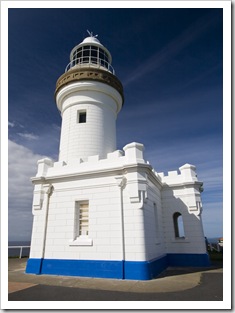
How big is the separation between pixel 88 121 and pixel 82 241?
6.39 meters

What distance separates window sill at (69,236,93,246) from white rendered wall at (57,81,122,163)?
412 centimetres

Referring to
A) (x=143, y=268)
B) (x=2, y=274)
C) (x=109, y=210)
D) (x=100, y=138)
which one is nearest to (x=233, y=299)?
(x=143, y=268)

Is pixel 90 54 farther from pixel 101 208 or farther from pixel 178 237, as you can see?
pixel 178 237

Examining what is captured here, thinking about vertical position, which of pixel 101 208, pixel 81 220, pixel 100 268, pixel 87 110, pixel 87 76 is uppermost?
pixel 87 76

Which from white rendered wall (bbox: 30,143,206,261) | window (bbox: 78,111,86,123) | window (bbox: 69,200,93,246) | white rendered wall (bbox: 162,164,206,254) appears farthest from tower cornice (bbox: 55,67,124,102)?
window (bbox: 69,200,93,246)

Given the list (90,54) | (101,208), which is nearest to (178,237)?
(101,208)

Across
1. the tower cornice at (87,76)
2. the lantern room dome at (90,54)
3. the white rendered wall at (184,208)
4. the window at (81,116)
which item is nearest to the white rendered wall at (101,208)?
the white rendered wall at (184,208)

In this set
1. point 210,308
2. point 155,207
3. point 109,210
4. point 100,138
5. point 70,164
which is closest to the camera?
point 210,308

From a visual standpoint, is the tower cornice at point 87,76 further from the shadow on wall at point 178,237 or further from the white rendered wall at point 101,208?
the shadow on wall at point 178,237

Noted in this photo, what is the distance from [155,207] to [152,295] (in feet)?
17.2

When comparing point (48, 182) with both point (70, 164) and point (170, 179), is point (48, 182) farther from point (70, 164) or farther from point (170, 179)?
point (170, 179)

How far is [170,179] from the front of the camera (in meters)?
12.8

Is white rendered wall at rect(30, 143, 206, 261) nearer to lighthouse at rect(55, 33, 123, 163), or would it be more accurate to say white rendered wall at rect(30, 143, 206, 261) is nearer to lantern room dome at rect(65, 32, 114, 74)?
lighthouse at rect(55, 33, 123, 163)

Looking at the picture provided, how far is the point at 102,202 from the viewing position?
8.98 m
